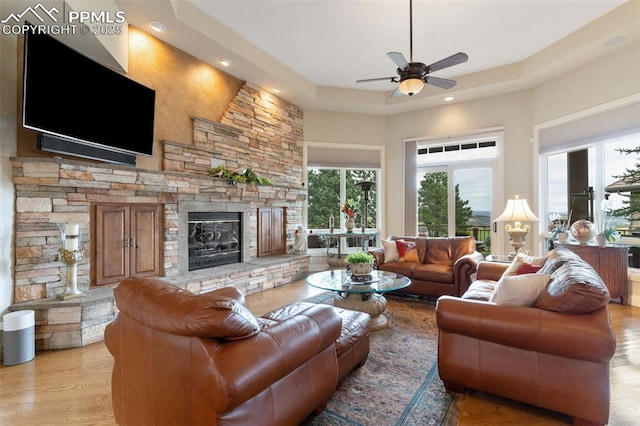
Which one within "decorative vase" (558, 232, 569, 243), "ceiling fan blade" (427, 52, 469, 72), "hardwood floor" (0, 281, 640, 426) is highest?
"ceiling fan blade" (427, 52, 469, 72)

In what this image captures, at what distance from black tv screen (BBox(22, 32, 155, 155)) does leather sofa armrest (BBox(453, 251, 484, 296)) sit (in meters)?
4.12

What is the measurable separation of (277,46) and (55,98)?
2.86 meters

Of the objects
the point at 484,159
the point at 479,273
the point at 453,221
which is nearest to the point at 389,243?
the point at 479,273

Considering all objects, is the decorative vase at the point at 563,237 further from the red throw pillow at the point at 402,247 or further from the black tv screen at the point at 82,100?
the black tv screen at the point at 82,100

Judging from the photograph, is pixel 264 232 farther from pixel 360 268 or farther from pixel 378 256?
pixel 360 268

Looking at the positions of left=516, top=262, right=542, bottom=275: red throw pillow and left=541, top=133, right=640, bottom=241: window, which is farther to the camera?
left=541, top=133, right=640, bottom=241: window

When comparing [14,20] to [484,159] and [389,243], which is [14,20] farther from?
[484,159]

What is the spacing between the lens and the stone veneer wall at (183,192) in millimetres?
2846

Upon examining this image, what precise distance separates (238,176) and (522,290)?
388 centimetres

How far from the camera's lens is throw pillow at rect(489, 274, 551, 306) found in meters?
1.97

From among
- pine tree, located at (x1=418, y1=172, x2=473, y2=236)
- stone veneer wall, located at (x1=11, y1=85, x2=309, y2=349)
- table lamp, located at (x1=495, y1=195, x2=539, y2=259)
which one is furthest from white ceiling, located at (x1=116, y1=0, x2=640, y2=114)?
table lamp, located at (x1=495, y1=195, x2=539, y2=259)

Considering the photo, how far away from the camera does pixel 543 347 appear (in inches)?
70.4

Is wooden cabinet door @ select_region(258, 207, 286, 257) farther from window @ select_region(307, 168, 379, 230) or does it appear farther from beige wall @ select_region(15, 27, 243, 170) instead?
beige wall @ select_region(15, 27, 243, 170)

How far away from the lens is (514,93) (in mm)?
5500
